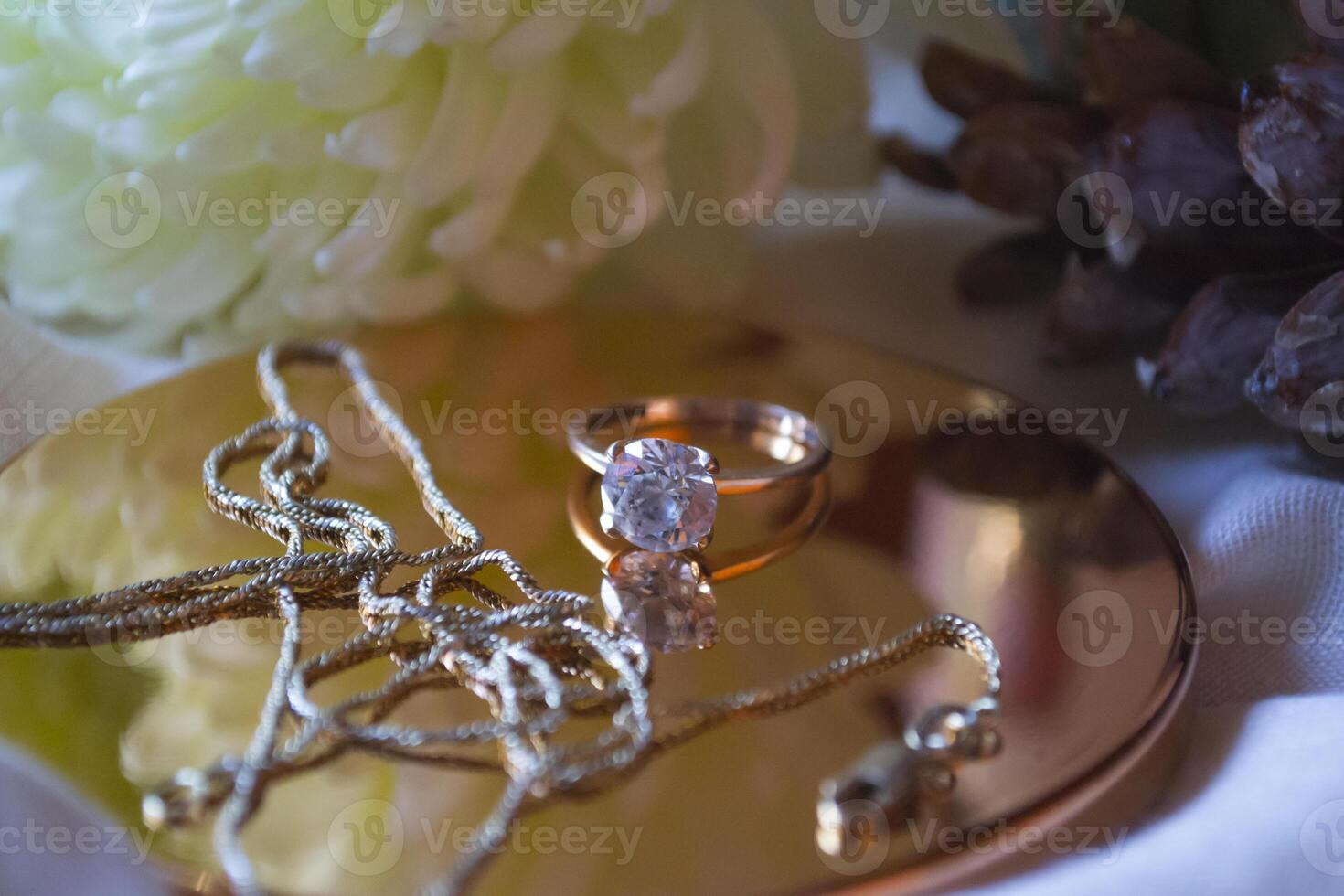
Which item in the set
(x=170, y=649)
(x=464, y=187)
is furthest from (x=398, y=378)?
(x=170, y=649)

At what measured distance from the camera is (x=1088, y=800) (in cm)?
37

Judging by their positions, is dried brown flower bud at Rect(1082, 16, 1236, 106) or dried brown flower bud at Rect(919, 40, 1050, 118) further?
dried brown flower bud at Rect(919, 40, 1050, 118)

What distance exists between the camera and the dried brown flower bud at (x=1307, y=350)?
46cm

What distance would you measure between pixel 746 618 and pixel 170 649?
215mm

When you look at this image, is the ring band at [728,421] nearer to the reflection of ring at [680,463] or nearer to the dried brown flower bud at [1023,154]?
the reflection of ring at [680,463]

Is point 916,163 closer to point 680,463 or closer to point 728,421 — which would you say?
point 728,421

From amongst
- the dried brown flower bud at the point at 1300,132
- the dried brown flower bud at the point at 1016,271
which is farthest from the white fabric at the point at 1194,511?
the dried brown flower bud at the point at 1300,132

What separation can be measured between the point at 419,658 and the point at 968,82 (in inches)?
17.7

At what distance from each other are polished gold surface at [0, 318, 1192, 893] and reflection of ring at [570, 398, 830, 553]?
15 millimetres

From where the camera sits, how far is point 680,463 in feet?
1.63

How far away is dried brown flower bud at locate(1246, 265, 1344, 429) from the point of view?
0.46 metres

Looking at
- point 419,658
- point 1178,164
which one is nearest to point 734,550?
point 419,658

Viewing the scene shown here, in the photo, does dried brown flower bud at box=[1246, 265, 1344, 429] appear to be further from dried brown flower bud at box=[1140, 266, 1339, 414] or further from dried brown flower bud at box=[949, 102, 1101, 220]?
dried brown flower bud at box=[949, 102, 1101, 220]

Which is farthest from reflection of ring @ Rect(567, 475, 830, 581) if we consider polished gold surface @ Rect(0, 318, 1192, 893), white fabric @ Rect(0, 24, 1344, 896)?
white fabric @ Rect(0, 24, 1344, 896)
